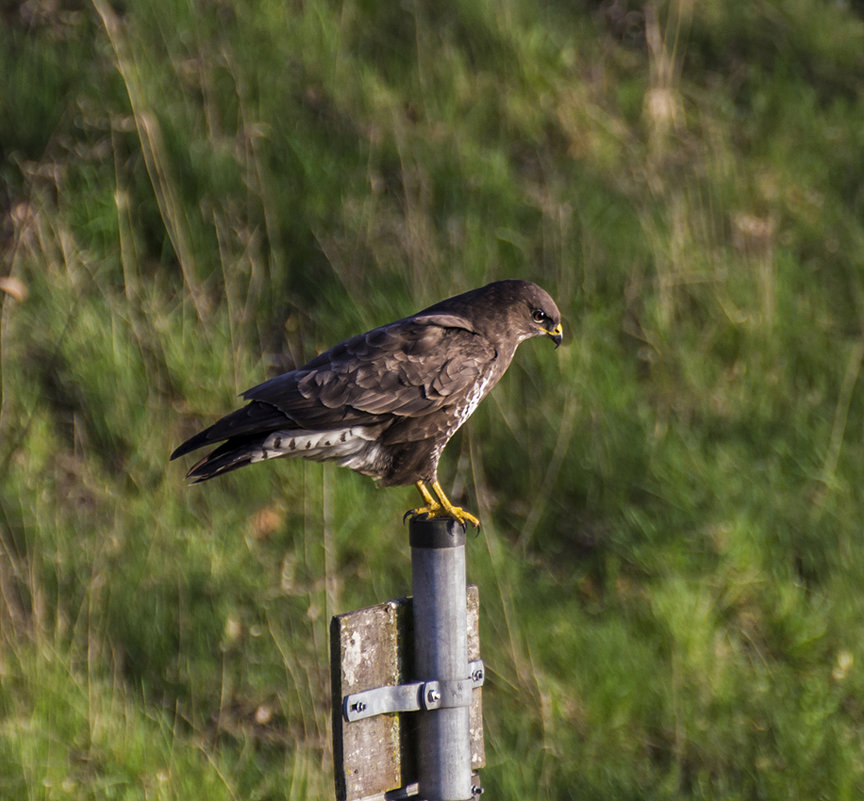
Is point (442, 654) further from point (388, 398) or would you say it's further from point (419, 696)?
Answer: point (388, 398)

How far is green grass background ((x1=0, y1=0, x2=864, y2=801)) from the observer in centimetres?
439

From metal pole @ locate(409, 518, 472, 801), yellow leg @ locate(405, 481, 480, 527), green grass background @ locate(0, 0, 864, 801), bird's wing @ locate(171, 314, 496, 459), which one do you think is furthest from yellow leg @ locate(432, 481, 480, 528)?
metal pole @ locate(409, 518, 472, 801)

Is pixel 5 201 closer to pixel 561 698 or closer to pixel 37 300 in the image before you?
pixel 37 300

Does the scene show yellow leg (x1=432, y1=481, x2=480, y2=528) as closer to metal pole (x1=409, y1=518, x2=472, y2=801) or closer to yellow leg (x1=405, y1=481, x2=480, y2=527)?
yellow leg (x1=405, y1=481, x2=480, y2=527)

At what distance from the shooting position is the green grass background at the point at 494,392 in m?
4.39

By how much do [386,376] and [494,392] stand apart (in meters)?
2.14

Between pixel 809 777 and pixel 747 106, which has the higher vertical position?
pixel 747 106

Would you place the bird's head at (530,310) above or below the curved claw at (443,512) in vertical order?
above

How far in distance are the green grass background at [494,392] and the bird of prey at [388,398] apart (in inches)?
15.3

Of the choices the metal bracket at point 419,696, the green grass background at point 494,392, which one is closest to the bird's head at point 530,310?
the green grass background at point 494,392

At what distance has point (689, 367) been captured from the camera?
19.0 ft

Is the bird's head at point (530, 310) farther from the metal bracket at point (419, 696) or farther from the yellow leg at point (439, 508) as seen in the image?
the metal bracket at point (419, 696)

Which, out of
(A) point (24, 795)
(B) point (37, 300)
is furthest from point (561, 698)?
(B) point (37, 300)

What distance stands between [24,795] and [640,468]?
2.93 m
